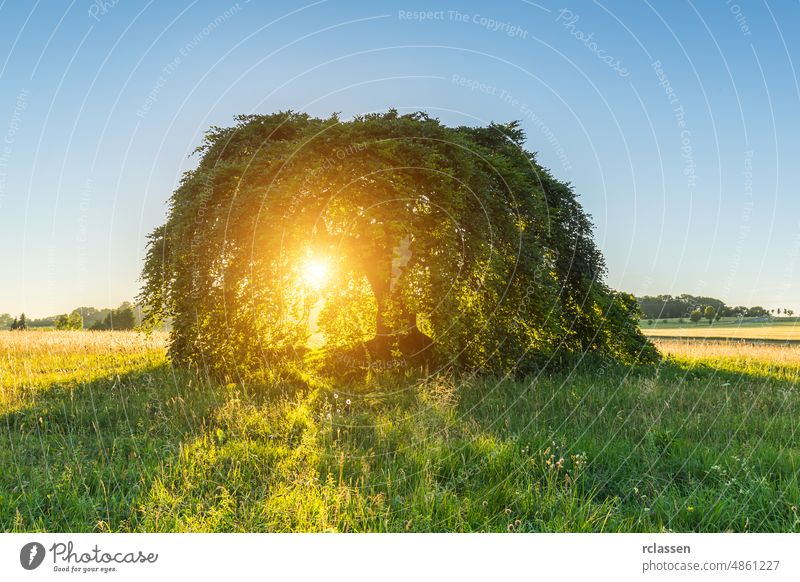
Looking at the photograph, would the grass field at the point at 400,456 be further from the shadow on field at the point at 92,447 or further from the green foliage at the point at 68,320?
the green foliage at the point at 68,320

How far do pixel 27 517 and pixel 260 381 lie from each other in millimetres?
5663

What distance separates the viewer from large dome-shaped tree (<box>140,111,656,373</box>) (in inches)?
400

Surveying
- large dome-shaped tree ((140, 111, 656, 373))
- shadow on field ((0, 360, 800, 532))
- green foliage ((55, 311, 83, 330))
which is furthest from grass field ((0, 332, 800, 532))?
green foliage ((55, 311, 83, 330))

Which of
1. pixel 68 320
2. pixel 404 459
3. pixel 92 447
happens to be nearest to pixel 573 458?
pixel 404 459

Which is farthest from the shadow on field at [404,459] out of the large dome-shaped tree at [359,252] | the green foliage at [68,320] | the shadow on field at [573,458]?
the green foliage at [68,320]

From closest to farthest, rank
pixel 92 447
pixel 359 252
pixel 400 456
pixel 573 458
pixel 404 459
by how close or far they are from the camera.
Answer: pixel 404 459 < pixel 400 456 < pixel 573 458 < pixel 92 447 < pixel 359 252

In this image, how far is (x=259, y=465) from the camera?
229 inches

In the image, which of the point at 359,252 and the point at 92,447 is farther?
the point at 359,252

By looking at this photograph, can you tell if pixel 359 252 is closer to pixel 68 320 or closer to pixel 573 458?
pixel 573 458

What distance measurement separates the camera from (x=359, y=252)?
35.6 feet

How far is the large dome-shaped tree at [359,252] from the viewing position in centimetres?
1017

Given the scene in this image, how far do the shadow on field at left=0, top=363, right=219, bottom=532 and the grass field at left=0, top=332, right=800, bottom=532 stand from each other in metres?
0.03

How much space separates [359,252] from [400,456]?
219 inches
